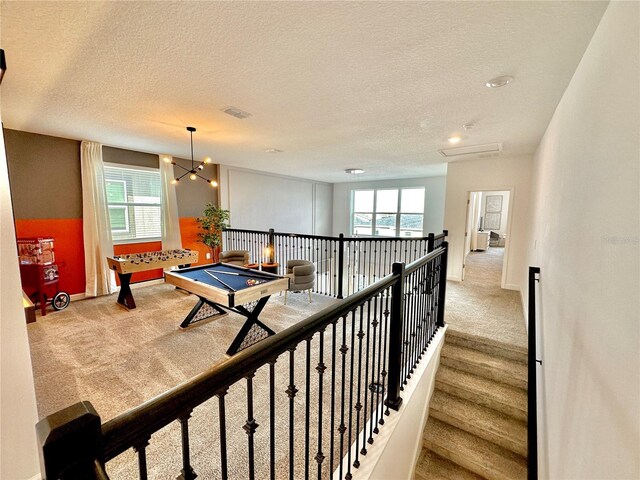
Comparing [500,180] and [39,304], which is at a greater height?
[500,180]

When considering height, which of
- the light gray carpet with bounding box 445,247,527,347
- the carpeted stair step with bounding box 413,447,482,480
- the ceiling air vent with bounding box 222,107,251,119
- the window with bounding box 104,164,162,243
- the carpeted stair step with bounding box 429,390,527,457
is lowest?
the carpeted stair step with bounding box 413,447,482,480

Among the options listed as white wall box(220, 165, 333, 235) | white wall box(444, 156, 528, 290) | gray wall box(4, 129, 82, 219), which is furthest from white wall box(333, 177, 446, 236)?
gray wall box(4, 129, 82, 219)

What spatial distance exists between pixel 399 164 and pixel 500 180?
2.10 m

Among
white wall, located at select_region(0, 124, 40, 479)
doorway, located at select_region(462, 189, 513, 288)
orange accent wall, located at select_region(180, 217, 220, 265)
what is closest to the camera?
white wall, located at select_region(0, 124, 40, 479)

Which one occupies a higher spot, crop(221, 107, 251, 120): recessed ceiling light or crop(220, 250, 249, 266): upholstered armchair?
crop(221, 107, 251, 120): recessed ceiling light

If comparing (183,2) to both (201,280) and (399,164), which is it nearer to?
(201,280)

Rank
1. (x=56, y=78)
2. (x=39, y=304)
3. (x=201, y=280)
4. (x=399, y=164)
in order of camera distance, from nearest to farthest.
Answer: (x=56, y=78) → (x=201, y=280) → (x=39, y=304) → (x=399, y=164)

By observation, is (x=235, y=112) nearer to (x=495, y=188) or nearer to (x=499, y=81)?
(x=499, y=81)

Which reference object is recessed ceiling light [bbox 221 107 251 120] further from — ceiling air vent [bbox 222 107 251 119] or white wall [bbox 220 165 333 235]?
white wall [bbox 220 165 333 235]

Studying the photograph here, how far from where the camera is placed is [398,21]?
63.1 inches

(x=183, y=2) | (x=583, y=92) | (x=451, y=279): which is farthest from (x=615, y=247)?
(x=451, y=279)

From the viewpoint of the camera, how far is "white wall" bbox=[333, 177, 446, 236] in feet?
27.1

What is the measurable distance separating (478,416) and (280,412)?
205cm

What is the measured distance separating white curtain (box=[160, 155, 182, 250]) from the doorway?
6.29 metres
